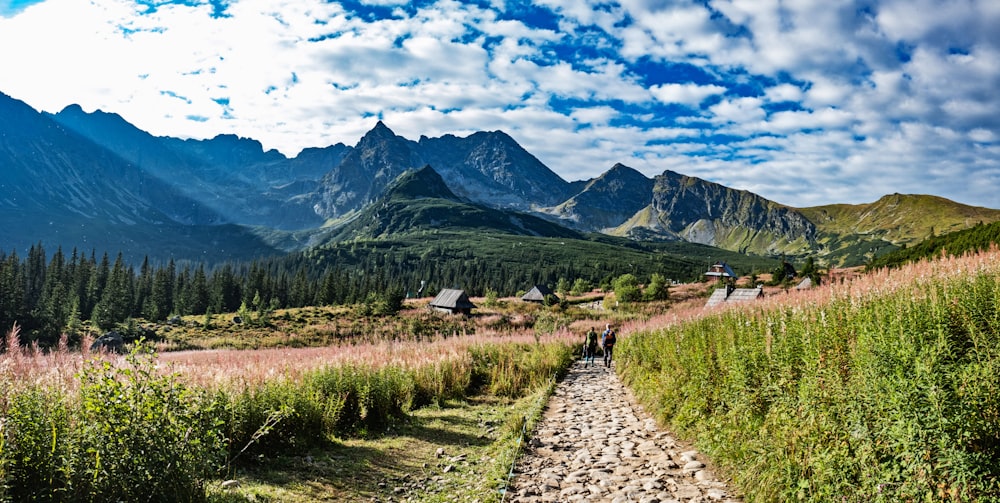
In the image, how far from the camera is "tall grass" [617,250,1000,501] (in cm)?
404

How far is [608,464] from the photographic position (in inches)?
306

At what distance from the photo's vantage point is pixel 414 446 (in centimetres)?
980

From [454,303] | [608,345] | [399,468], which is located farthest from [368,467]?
[454,303]

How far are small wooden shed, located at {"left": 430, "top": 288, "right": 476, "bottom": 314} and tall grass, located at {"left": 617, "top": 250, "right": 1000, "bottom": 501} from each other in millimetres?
49591

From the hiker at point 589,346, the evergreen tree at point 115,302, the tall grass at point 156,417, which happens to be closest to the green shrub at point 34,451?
the tall grass at point 156,417

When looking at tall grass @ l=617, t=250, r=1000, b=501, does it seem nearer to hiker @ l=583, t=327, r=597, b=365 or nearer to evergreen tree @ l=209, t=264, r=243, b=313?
hiker @ l=583, t=327, r=597, b=365

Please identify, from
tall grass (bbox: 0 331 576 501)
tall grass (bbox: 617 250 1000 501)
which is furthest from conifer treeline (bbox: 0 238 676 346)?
tall grass (bbox: 617 250 1000 501)

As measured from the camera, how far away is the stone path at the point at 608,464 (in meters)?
6.46

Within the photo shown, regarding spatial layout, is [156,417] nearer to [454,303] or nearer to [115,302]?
[454,303]

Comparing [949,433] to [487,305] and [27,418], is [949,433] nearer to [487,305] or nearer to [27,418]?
[27,418]

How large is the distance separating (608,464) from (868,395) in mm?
3936

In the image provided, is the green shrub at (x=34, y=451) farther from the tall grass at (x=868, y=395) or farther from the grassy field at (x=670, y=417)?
the tall grass at (x=868, y=395)

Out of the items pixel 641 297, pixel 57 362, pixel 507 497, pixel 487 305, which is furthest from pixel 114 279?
pixel 507 497

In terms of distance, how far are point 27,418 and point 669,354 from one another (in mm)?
11370
